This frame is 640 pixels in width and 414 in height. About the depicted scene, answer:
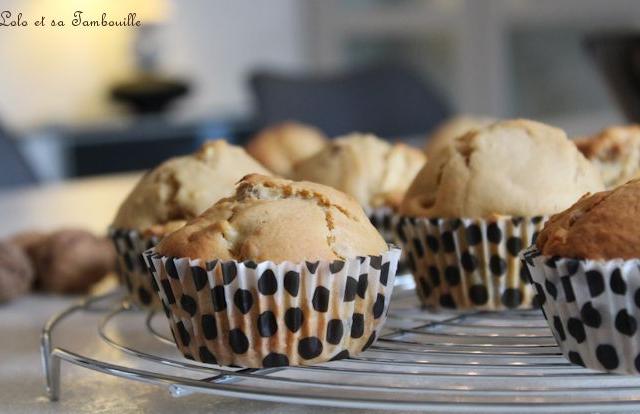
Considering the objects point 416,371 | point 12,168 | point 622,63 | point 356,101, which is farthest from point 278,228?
point 356,101

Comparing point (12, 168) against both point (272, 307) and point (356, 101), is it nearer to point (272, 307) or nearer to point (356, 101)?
point (356, 101)

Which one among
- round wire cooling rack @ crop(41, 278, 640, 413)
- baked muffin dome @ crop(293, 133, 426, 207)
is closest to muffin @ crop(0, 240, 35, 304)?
round wire cooling rack @ crop(41, 278, 640, 413)

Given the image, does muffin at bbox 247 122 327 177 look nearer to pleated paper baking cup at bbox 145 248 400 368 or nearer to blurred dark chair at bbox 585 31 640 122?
blurred dark chair at bbox 585 31 640 122

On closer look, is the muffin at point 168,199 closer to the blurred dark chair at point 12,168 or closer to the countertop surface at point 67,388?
the countertop surface at point 67,388

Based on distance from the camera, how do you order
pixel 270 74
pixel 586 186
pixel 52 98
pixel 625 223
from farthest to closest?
pixel 52 98
pixel 270 74
pixel 586 186
pixel 625 223

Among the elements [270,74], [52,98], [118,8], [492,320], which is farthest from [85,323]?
[52,98]

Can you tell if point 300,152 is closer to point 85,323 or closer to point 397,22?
point 85,323
